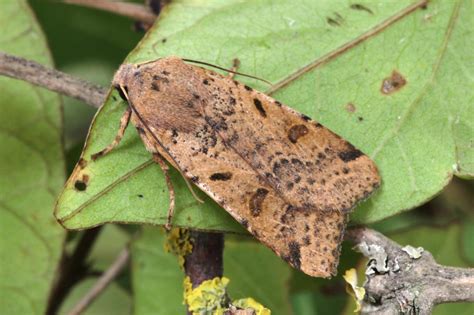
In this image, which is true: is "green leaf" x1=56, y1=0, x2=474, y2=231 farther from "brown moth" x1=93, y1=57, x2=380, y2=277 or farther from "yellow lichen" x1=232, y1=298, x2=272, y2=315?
"yellow lichen" x1=232, y1=298, x2=272, y2=315

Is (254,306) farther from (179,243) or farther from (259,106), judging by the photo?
(259,106)

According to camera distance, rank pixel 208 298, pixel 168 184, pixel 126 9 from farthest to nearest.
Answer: pixel 126 9 < pixel 168 184 < pixel 208 298

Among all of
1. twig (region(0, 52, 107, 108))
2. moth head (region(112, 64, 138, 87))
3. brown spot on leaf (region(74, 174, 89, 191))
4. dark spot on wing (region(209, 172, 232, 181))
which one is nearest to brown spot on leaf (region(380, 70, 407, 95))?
dark spot on wing (region(209, 172, 232, 181))

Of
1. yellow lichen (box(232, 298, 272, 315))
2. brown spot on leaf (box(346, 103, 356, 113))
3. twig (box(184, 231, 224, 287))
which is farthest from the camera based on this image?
brown spot on leaf (box(346, 103, 356, 113))

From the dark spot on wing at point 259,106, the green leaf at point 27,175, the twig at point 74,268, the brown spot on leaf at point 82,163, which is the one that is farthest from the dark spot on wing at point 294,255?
the twig at point 74,268

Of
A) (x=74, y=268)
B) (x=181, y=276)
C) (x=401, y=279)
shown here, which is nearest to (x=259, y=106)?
(x=401, y=279)

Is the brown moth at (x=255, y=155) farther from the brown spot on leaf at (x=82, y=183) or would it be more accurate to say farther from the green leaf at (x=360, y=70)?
the brown spot on leaf at (x=82, y=183)
